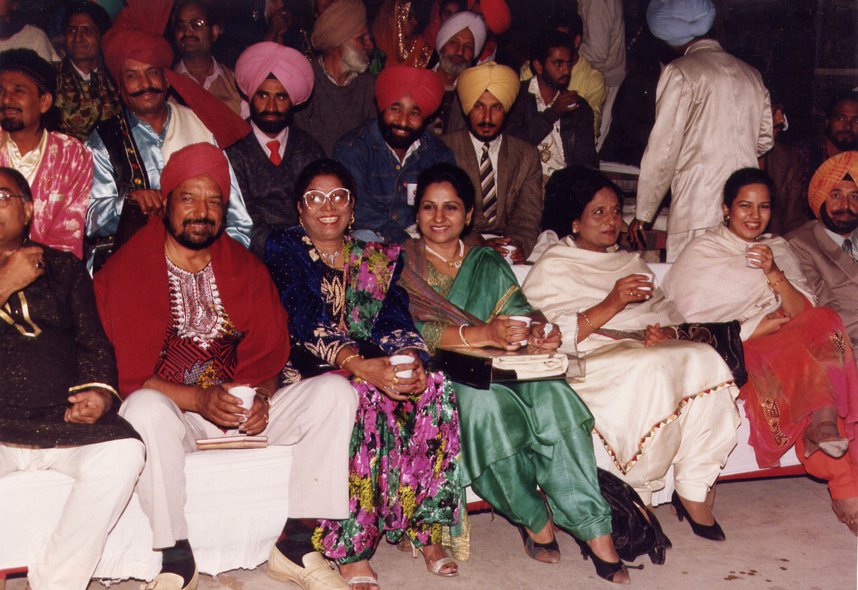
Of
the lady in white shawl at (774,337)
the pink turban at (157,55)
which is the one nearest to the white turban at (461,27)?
the pink turban at (157,55)

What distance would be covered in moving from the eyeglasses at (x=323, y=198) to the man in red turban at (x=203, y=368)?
0.35 meters

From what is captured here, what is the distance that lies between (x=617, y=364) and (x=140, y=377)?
2.15 meters

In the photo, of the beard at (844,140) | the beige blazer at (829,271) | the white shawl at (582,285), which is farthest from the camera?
the beard at (844,140)

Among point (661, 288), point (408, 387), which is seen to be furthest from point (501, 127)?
point (408, 387)

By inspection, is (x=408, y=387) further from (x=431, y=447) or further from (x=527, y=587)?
(x=527, y=587)

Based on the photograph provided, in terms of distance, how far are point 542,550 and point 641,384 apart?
892 mm

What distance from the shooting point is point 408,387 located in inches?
153

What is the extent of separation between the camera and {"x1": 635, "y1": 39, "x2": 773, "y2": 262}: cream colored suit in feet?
19.1

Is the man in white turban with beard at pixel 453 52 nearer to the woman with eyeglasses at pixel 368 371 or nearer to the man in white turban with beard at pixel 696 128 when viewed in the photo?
the man in white turban with beard at pixel 696 128

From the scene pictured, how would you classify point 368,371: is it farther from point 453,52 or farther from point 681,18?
point 681,18

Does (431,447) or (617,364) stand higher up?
(617,364)

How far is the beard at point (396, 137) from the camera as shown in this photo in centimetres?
542

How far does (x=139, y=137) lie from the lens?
4832mm

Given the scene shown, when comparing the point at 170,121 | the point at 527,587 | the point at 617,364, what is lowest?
the point at 527,587
